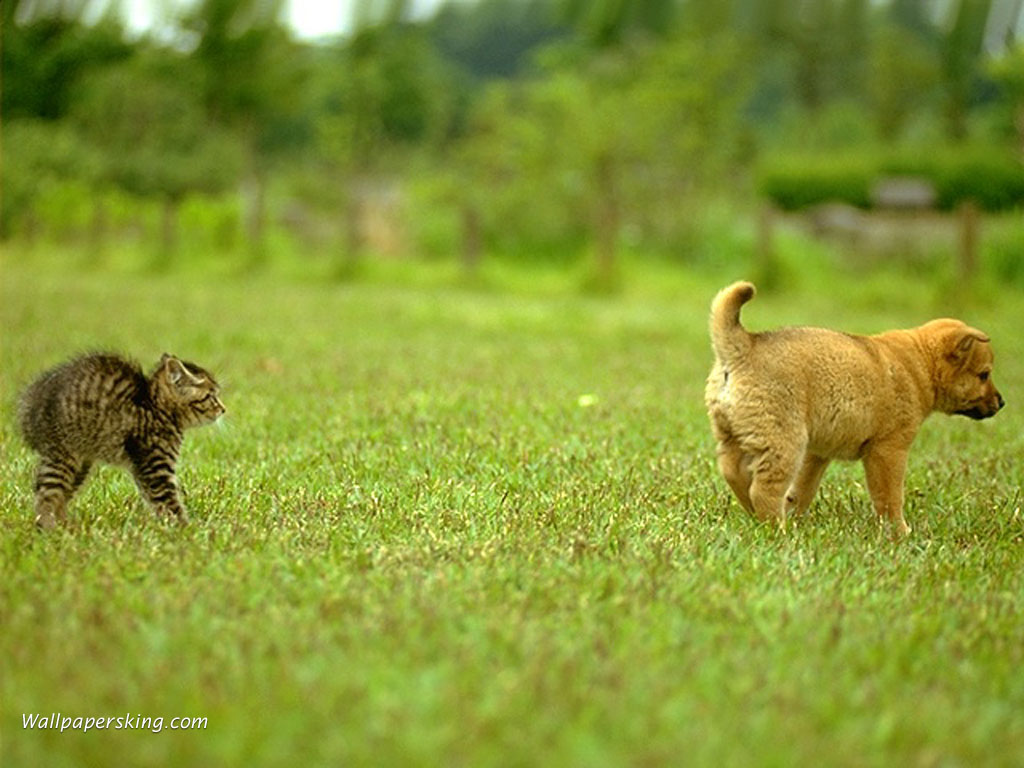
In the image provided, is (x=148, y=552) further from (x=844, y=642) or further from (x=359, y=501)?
(x=844, y=642)

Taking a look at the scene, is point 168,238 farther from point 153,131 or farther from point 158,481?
point 158,481

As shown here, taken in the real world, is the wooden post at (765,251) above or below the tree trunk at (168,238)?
above

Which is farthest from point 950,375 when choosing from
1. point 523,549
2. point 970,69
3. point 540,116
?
point 970,69

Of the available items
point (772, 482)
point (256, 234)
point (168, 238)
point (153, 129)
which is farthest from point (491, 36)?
point (772, 482)

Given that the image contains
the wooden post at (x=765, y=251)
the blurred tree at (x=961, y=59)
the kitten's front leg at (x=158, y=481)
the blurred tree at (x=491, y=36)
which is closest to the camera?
the kitten's front leg at (x=158, y=481)

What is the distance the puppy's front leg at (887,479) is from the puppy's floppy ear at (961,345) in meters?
0.55

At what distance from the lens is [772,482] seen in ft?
16.9

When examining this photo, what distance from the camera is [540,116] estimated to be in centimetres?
2542

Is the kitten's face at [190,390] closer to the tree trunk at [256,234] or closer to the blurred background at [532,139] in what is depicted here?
the blurred background at [532,139]

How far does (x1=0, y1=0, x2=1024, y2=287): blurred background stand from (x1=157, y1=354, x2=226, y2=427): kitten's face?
13.6 meters

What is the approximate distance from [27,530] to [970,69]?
27842 mm

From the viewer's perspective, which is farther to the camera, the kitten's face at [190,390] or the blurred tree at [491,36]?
the blurred tree at [491,36]

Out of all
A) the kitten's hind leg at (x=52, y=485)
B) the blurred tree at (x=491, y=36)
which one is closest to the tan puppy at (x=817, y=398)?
the kitten's hind leg at (x=52, y=485)

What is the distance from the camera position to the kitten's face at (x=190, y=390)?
518 cm
